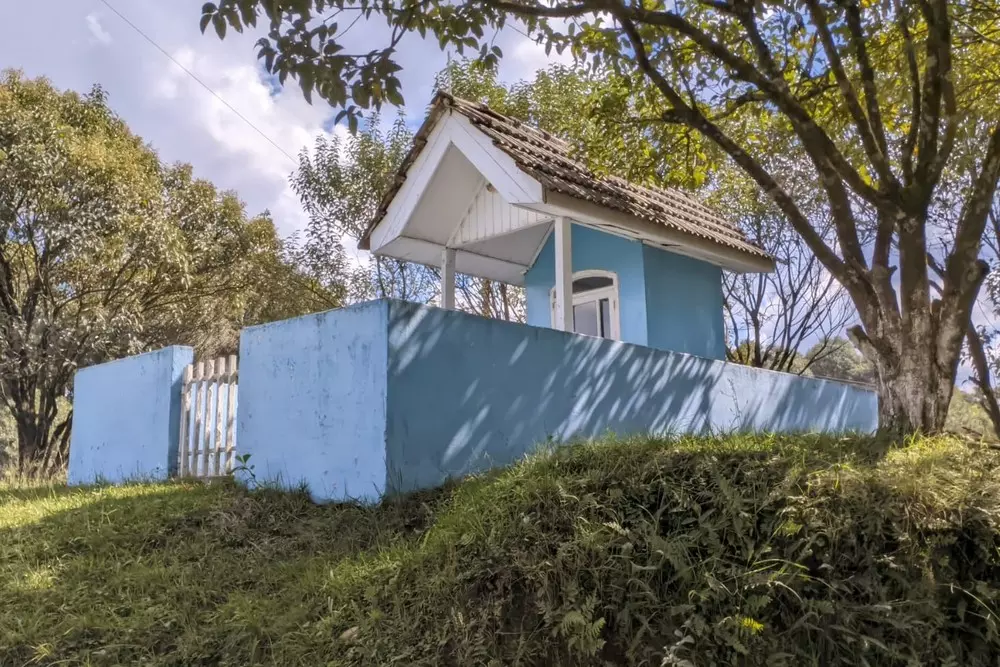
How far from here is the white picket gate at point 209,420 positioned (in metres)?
7.61

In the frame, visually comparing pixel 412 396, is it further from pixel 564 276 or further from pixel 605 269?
pixel 605 269

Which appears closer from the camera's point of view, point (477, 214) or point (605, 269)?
point (477, 214)

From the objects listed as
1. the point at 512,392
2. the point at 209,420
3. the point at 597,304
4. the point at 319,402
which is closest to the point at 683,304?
the point at 597,304

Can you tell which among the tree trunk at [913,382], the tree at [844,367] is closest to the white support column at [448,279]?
the tree trunk at [913,382]

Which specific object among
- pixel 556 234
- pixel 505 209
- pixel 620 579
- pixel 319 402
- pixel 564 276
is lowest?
pixel 620 579

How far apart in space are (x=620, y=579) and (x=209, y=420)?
18.4 feet

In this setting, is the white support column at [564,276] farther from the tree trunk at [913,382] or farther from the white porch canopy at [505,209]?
the tree trunk at [913,382]

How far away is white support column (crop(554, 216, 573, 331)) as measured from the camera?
771 cm

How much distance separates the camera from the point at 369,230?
31.3 ft

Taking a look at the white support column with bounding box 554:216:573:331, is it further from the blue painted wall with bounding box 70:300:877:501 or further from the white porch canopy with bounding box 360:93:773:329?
the blue painted wall with bounding box 70:300:877:501

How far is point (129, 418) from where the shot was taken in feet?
29.4

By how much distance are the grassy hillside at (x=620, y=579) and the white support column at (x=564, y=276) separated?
9.76 ft

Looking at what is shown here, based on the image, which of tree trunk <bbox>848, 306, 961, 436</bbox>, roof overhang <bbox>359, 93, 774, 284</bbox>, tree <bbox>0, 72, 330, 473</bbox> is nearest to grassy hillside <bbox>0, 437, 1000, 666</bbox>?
tree trunk <bbox>848, 306, 961, 436</bbox>

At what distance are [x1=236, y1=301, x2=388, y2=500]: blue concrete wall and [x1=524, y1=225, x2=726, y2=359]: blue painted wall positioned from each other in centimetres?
473
